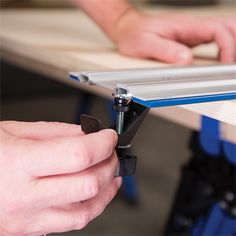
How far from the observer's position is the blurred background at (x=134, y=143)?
1.64 m

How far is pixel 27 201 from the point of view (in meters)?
0.41

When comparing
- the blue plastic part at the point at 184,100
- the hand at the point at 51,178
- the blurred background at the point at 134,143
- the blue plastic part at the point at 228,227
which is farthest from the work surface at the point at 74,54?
the blurred background at the point at 134,143

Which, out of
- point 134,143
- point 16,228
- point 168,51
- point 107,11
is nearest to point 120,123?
point 16,228

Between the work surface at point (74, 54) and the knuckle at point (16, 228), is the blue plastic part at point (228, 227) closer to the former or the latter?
the work surface at point (74, 54)

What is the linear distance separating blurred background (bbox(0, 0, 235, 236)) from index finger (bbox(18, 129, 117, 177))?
3.16 ft

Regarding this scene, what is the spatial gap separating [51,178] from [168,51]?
403 millimetres

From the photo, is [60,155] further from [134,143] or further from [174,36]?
[134,143]

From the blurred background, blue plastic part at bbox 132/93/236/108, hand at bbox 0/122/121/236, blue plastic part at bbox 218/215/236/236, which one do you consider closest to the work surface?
blue plastic part at bbox 132/93/236/108

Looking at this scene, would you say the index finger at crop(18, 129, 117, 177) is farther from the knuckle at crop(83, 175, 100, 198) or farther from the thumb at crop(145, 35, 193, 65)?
the thumb at crop(145, 35, 193, 65)

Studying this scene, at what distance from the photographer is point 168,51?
2.46 feet

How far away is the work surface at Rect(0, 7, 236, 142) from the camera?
584mm

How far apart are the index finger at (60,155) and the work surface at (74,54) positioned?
14cm

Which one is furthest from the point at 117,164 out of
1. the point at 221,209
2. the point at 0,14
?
the point at 0,14

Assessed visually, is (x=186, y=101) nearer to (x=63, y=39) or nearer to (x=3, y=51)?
(x=63, y=39)
